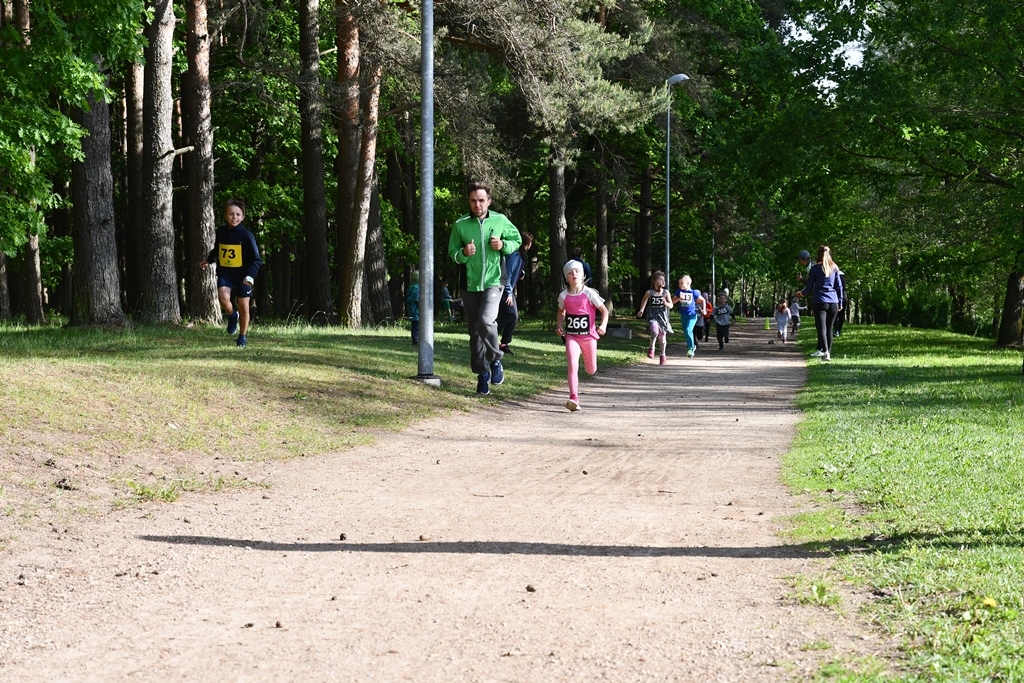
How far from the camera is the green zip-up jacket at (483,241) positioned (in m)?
13.5

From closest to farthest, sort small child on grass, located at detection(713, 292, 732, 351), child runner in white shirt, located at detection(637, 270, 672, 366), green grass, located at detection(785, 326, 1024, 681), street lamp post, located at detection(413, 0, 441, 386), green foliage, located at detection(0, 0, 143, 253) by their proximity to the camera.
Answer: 1. green grass, located at detection(785, 326, 1024, 681)
2. green foliage, located at detection(0, 0, 143, 253)
3. street lamp post, located at detection(413, 0, 441, 386)
4. child runner in white shirt, located at detection(637, 270, 672, 366)
5. small child on grass, located at detection(713, 292, 732, 351)

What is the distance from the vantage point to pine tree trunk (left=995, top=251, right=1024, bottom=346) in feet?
107

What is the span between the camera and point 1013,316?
3275cm

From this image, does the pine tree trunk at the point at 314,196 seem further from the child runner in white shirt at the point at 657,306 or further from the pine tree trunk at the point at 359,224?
the child runner in white shirt at the point at 657,306

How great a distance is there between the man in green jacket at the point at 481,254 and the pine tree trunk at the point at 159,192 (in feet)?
26.2

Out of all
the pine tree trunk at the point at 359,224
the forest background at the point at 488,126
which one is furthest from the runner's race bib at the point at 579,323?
the pine tree trunk at the point at 359,224

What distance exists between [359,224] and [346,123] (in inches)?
91.5

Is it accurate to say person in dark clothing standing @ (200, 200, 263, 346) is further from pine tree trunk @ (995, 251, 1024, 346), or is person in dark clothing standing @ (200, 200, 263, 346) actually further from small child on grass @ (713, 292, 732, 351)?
pine tree trunk @ (995, 251, 1024, 346)

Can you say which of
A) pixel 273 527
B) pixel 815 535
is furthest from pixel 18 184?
pixel 815 535

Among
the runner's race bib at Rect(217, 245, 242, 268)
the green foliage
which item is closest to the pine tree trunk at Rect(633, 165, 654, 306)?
the runner's race bib at Rect(217, 245, 242, 268)

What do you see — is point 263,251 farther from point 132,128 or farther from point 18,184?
point 18,184

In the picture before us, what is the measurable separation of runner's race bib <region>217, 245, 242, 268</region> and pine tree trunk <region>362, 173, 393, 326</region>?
39.7 feet

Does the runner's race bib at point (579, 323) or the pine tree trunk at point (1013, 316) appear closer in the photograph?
the runner's race bib at point (579, 323)

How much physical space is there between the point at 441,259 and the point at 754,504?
53.3 metres
